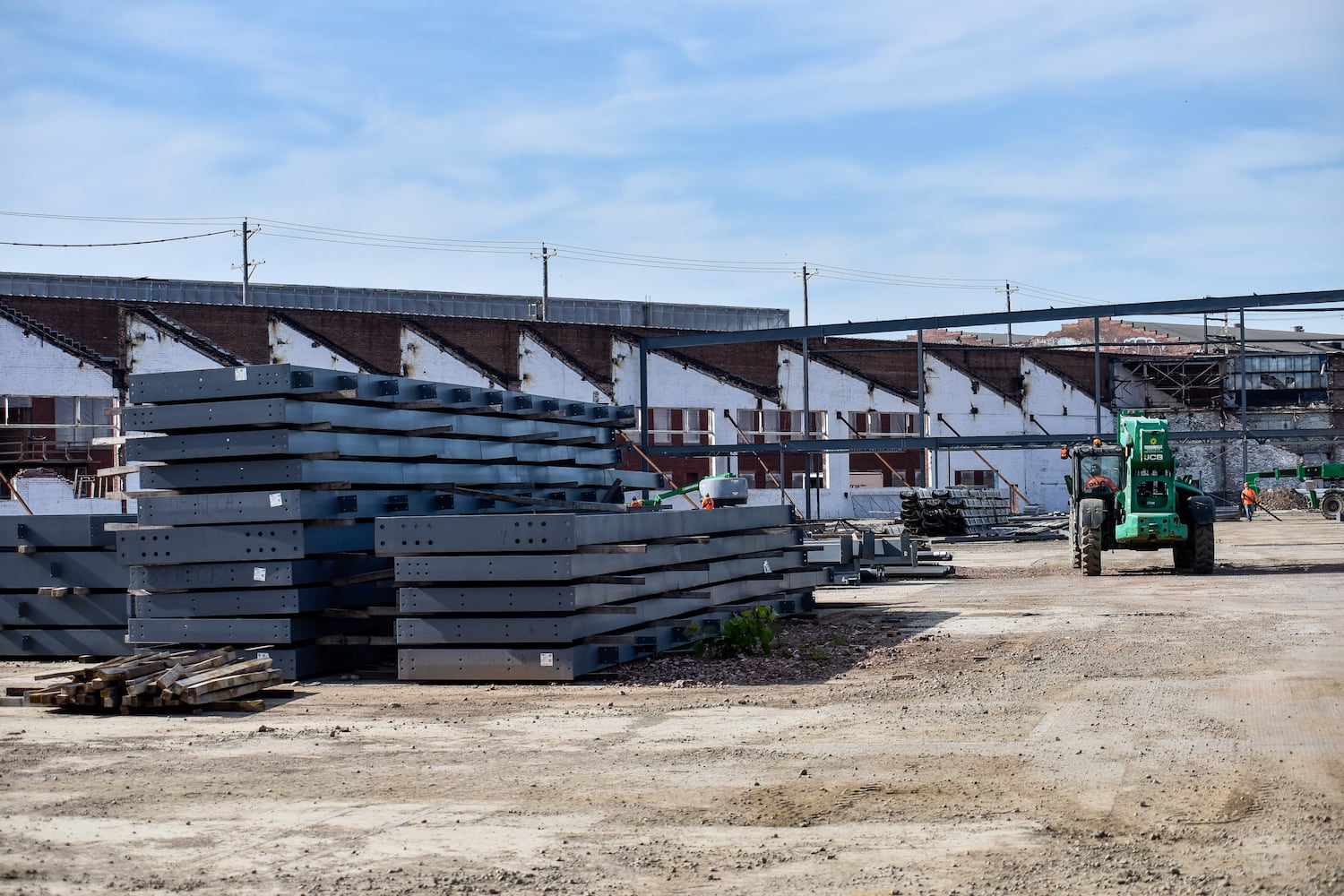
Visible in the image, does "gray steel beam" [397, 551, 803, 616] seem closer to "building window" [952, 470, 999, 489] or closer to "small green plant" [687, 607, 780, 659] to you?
"small green plant" [687, 607, 780, 659]

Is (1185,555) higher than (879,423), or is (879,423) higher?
(879,423)

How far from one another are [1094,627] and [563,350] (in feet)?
105

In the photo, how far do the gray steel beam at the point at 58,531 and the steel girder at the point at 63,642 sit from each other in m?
0.60

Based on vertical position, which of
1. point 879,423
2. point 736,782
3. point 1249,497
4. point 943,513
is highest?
point 879,423

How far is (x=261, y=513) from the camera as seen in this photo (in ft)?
38.1

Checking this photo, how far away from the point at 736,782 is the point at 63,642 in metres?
8.98

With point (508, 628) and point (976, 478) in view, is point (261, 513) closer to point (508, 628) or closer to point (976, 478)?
point (508, 628)

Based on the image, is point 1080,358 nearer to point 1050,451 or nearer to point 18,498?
point 1050,451

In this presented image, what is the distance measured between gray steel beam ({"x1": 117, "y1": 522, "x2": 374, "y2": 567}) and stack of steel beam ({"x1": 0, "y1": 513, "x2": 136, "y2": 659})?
4.53 ft

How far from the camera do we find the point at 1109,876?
5363 millimetres

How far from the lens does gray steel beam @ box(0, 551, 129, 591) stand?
13.3 meters

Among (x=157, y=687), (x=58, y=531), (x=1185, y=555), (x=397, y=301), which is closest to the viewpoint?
(x=157, y=687)

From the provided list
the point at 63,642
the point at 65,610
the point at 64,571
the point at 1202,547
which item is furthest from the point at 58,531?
the point at 1202,547

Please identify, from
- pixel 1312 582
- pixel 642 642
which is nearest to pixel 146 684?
pixel 642 642
